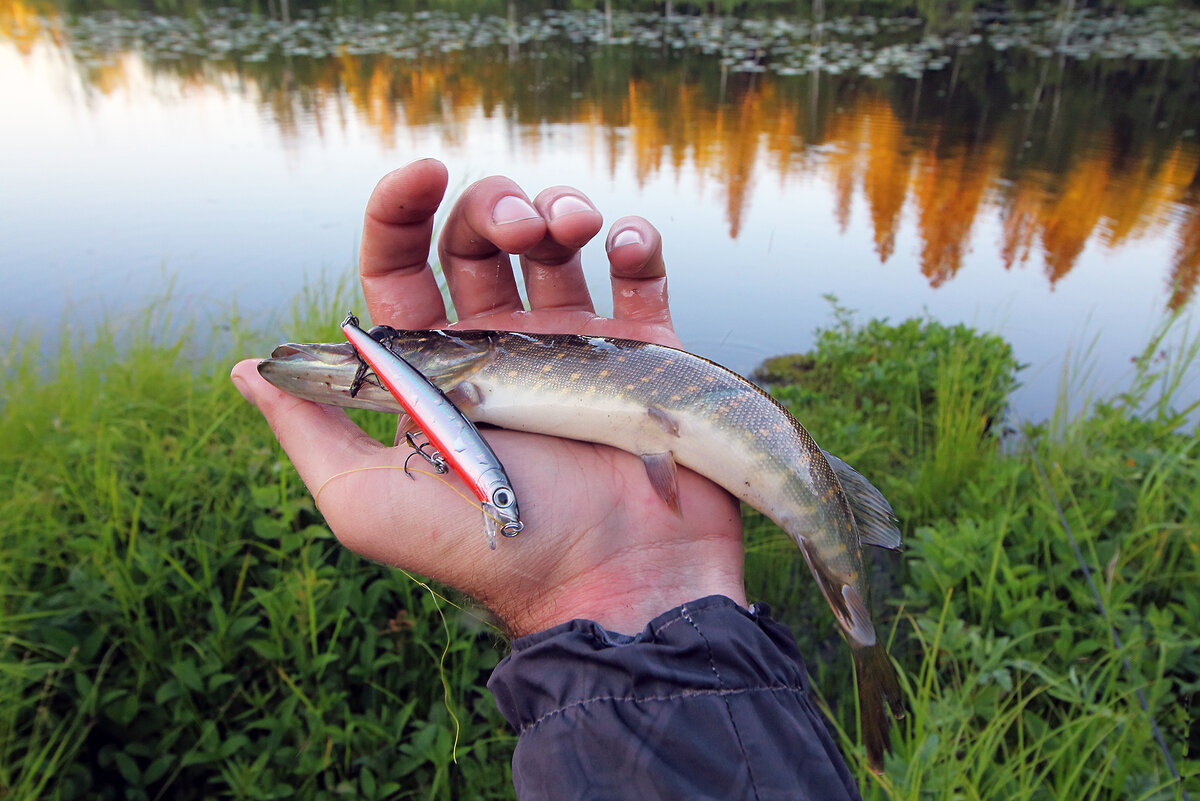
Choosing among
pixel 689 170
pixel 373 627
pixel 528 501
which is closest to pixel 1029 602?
pixel 528 501

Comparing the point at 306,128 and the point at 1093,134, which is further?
the point at 1093,134

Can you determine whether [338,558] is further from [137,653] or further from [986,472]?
[986,472]

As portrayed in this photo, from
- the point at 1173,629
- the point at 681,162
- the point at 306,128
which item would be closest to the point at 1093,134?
the point at 681,162

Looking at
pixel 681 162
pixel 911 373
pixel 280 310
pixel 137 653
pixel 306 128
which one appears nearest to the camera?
pixel 137 653

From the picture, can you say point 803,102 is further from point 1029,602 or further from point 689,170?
point 1029,602

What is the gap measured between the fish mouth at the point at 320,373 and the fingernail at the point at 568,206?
0.90 m

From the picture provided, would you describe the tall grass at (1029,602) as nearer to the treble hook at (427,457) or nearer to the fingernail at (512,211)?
the treble hook at (427,457)

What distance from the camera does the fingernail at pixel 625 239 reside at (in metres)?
2.69

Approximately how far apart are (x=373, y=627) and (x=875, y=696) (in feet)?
6.86

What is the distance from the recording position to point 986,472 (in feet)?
13.1

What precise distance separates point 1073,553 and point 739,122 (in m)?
12.7

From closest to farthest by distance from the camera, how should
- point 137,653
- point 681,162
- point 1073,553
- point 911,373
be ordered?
point 137,653 < point 1073,553 < point 911,373 < point 681,162

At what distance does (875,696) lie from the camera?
222 centimetres

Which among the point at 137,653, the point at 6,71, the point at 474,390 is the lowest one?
the point at 137,653
